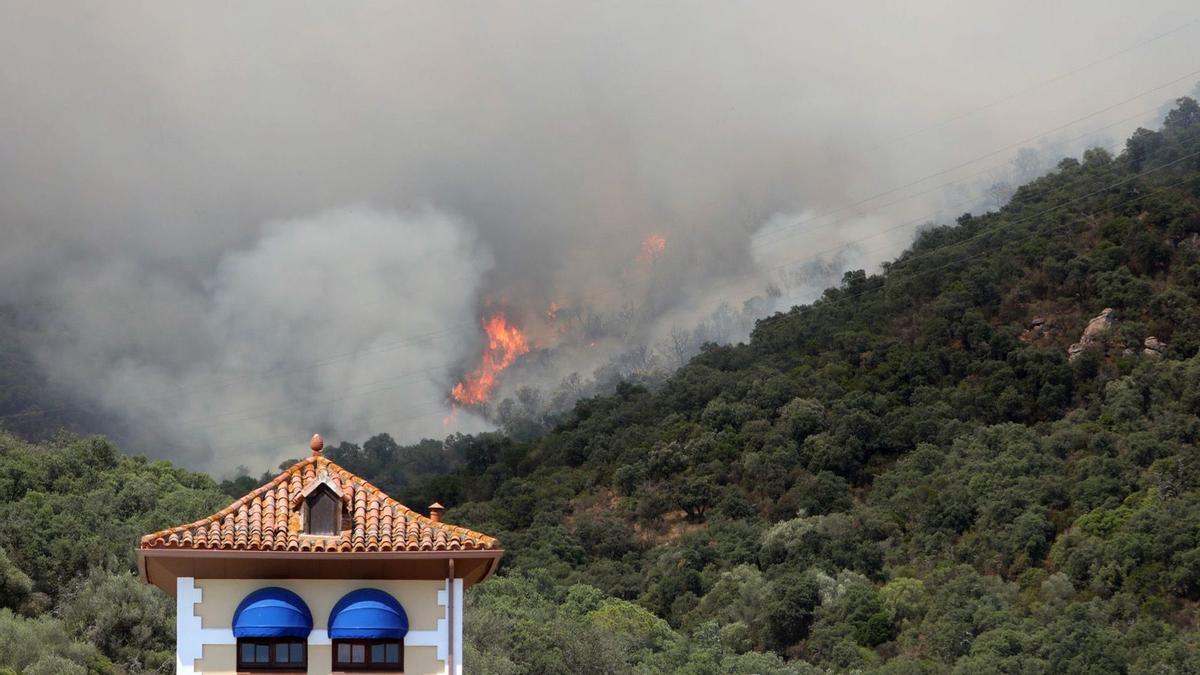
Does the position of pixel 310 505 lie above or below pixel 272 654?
above

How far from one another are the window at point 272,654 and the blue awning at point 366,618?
1.57 feet

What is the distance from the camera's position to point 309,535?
76.6ft

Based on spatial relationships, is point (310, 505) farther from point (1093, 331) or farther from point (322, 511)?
point (1093, 331)

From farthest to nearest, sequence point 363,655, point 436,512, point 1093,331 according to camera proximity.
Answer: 1. point 1093,331
2. point 436,512
3. point 363,655

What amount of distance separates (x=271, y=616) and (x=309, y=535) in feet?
4.35

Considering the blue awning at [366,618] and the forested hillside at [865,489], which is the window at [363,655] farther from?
the forested hillside at [865,489]

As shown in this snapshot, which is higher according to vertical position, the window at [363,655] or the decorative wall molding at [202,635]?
the decorative wall molding at [202,635]

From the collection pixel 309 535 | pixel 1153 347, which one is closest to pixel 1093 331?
pixel 1153 347

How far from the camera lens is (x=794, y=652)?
3378 inches

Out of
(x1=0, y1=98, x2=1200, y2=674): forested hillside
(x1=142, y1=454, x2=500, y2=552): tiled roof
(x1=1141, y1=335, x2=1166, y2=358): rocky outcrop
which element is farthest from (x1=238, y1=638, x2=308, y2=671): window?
(x1=1141, y1=335, x2=1166, y2=358): rocky outcrop

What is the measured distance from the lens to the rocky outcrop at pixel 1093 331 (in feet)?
370

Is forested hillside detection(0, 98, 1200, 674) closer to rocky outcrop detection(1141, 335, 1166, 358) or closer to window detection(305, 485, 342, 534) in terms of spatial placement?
rocky outcrop detection(1141, 335, 1166, 358)

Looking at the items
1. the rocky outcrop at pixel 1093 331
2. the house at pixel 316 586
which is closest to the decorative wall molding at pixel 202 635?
the house at pixel 316 586

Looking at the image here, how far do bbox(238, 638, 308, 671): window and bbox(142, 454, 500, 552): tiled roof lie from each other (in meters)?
1.21
